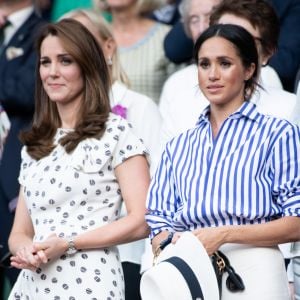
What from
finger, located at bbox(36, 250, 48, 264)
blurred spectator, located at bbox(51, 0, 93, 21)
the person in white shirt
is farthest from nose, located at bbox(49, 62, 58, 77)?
blurred spectator, located at bbox(51, 0, 93, 21)

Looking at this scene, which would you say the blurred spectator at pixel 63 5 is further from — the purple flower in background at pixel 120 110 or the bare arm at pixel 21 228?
the bare arm at pixel 21 228

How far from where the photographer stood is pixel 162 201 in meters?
4.72

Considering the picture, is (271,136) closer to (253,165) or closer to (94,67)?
(253,165)

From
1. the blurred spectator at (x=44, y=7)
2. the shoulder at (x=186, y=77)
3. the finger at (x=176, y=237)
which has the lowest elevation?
the finger at (x=176, y=237)

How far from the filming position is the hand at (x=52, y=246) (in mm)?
4688

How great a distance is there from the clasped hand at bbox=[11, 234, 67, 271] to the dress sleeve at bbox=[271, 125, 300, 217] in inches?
36.0

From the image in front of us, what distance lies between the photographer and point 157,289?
4.21 meters

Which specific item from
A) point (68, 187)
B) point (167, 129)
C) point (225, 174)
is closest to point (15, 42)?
point (167, 129)

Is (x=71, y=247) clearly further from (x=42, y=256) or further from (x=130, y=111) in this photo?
(x=130, y=111)

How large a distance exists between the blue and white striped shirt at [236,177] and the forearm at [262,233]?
51mm

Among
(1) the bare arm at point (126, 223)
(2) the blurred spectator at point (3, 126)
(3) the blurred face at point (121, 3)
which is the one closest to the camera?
(1) the bare arm at point (126, 223)

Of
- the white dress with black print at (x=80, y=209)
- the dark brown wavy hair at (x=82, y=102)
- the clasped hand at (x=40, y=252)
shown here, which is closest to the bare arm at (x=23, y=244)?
the clasped hand at (x=40, y=252)

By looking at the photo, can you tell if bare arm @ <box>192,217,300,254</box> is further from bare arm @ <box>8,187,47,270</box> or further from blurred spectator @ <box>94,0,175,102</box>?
blurred spectator @ <box>94,0,175,102</box>

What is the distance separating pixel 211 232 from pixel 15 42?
2.82m
